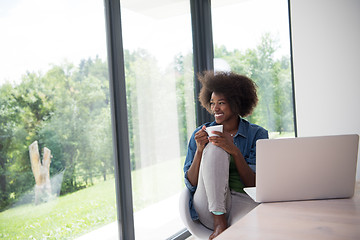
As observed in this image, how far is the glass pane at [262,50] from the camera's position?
3131 millimetres

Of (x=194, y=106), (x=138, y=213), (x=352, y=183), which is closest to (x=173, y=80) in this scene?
(x=194, y=106)

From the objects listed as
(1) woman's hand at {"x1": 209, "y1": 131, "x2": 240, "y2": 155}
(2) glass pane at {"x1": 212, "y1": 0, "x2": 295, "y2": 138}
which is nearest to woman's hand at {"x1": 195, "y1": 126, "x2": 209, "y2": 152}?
(1) woman's hand at {"x1": 209, "y1": 131, "x2": 240, "y2": 155}

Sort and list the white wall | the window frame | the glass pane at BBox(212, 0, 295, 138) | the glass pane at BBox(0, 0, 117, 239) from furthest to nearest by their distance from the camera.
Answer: the glass pane at BBox(212, 0, 295, 138) < the white wall < the window frame < the glass pane at BBox(0, 0, 117, 239)

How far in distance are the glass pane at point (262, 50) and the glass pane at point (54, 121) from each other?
1.43 metres

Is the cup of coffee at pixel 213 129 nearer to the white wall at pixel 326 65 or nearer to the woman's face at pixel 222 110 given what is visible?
the woman's face at pixel 222 110

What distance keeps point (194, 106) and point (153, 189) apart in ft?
3.03

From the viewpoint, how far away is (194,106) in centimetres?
328

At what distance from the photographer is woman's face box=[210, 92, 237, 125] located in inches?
91.1

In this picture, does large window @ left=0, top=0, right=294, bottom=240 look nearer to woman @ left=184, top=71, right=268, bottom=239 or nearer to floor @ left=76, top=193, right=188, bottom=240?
floor @ left=76, top=193, right=188, bottom=240

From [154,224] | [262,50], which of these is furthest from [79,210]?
[262,50]

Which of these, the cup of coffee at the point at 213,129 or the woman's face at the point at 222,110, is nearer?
the cup of coffee at the point at 213,129

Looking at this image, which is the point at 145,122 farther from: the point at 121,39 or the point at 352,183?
the point at 352,183

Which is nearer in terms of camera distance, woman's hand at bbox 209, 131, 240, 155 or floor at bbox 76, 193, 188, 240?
woman's hand at bbox 209, 131, 240, 155

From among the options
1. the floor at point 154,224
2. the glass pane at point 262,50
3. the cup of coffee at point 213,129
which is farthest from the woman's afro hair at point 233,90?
A: the floor at point 154,224
